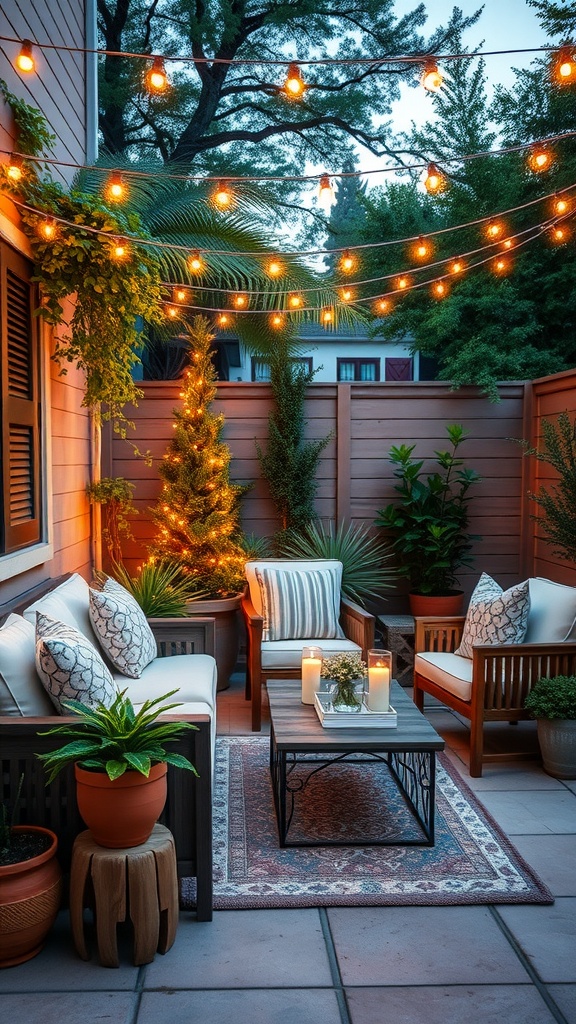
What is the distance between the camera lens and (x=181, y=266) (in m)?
6.34

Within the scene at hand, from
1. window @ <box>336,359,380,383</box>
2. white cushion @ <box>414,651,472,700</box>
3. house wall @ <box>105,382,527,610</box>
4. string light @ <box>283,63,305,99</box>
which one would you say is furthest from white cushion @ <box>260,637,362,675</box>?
window @ <box>336,359,380,383</box>

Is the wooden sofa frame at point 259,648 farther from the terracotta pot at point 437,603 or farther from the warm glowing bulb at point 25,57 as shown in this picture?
the warm glowing bulb at point 25,57

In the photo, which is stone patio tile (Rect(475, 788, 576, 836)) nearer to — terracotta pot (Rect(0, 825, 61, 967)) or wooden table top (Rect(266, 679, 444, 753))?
wooden table top (Rect(266, 679, 444, 753))

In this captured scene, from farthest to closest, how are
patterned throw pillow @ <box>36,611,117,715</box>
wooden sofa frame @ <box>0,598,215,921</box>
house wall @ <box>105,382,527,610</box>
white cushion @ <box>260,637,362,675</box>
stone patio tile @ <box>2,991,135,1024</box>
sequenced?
house wall @ <box>105,382,527,610</box> < white cushion @ <box>260,637,362,675</box> < patterned throw pillow @ <box>36,611,117,715</box> < wooden sofa frame @ <box>0,598,215,921</box> < stone patio tile @ <box>2,991,135,1024</box>

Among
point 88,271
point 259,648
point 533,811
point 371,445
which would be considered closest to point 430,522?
point 371,445

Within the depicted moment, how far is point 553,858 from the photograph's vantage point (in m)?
3.09

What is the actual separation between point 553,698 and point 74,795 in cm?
225

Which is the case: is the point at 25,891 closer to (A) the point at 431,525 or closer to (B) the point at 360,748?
(B) the point at 360,748

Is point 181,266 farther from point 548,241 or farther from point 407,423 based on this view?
point 548,241

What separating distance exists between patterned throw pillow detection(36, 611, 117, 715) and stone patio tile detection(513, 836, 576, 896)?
1.65 meters

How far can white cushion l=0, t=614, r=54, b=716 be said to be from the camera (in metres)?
2.62

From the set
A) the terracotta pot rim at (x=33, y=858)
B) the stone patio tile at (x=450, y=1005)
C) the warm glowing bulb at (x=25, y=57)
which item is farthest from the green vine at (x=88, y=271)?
the stone patio tile at (x=450, y=1005)

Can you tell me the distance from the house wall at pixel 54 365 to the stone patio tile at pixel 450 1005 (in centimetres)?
196

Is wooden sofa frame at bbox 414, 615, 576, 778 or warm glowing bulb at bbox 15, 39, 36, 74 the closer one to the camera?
warm glowing bulb at bbox 15, 39, 36, 74
